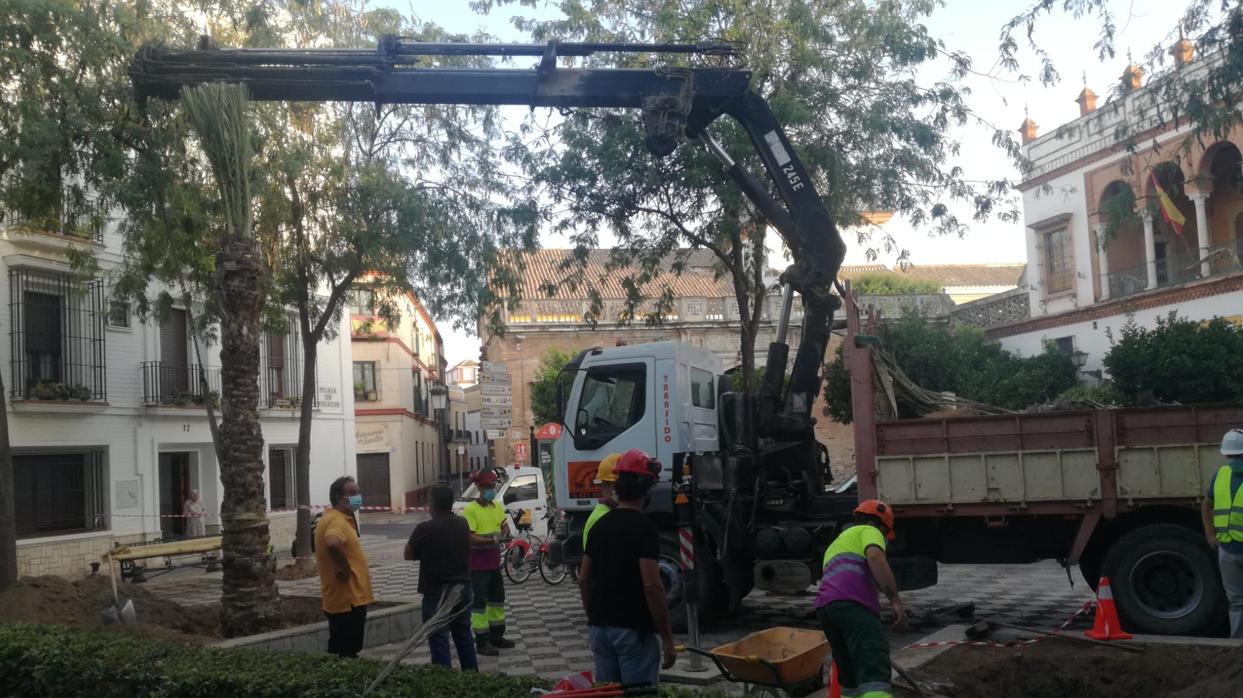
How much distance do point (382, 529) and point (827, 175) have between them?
23.3 metres

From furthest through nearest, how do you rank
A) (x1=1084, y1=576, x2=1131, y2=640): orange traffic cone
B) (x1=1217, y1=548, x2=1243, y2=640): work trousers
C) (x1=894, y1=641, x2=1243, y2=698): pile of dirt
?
(x1=1084, y1=576, x2=1131, y2=640): orange traffic cone, (x1=1217, y1=548, x2=1243, y2=640): work trousers, (x1=894, y1=641, x2=1243, y2=698): pile of dirt

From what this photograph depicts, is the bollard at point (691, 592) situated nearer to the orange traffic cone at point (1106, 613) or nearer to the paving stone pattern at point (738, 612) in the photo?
the paving stone pattern at point (738, 612)

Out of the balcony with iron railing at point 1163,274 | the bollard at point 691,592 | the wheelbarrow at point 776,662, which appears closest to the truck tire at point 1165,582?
the bollard at point 691,592

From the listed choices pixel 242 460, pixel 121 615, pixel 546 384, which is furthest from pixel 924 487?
pixel 546 384

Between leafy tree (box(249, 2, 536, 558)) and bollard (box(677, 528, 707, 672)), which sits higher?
leafy tree (box(249, 2, 536, 558))

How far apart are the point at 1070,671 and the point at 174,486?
70.4ft

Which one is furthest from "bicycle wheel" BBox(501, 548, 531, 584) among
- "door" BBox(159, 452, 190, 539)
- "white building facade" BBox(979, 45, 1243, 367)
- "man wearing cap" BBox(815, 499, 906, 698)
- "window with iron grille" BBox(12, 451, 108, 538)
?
"white building facade" BBox(979, 45, 1243, 367)

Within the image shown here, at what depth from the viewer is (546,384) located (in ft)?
105

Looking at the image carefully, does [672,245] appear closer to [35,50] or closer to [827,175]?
[827,175]

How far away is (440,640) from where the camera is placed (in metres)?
7.80

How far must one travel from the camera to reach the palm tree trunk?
10539mm

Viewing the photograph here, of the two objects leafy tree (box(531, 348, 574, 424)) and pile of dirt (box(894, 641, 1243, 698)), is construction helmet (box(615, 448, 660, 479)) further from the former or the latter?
leafy tree (box(531, 348, 574, 424))

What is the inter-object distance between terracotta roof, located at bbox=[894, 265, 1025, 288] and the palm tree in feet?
144

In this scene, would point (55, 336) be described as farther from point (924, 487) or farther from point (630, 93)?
point (924, 487)
